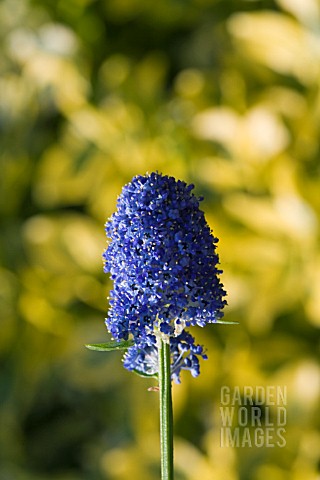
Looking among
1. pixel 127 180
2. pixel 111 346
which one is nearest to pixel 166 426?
pixel 111 346

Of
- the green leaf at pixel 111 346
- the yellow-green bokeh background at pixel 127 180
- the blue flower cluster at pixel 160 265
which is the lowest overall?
the green leaf at pixel 111 346

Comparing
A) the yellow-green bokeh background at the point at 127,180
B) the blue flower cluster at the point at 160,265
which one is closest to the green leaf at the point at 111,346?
the blue flower cluster at the point at 160,265

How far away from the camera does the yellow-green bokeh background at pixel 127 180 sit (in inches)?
20.9

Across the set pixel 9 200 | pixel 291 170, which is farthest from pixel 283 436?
pixel 9 200

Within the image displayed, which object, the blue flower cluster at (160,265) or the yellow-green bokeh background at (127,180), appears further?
the yellow-green bokeh background at (127,180)

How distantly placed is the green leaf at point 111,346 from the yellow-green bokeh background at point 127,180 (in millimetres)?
389

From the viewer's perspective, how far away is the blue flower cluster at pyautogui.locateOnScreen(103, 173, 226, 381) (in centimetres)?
12

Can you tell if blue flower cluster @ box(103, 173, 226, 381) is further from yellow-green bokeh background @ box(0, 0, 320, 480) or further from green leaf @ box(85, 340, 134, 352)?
yellow-green bokeh background @ box(0, 0, 320, 480)

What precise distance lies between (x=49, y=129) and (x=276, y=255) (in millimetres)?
280

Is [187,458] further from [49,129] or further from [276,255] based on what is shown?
[49,129]

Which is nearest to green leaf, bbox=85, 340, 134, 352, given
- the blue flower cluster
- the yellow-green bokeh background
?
the blue flower cluster

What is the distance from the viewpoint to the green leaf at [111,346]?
0.37ft

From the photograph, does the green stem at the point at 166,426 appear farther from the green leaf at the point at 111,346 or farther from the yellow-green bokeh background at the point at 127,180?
the yellow-green bokeh background at the point at 127,180

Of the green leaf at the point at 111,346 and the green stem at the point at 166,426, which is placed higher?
the green leaf at the point at 111,346
